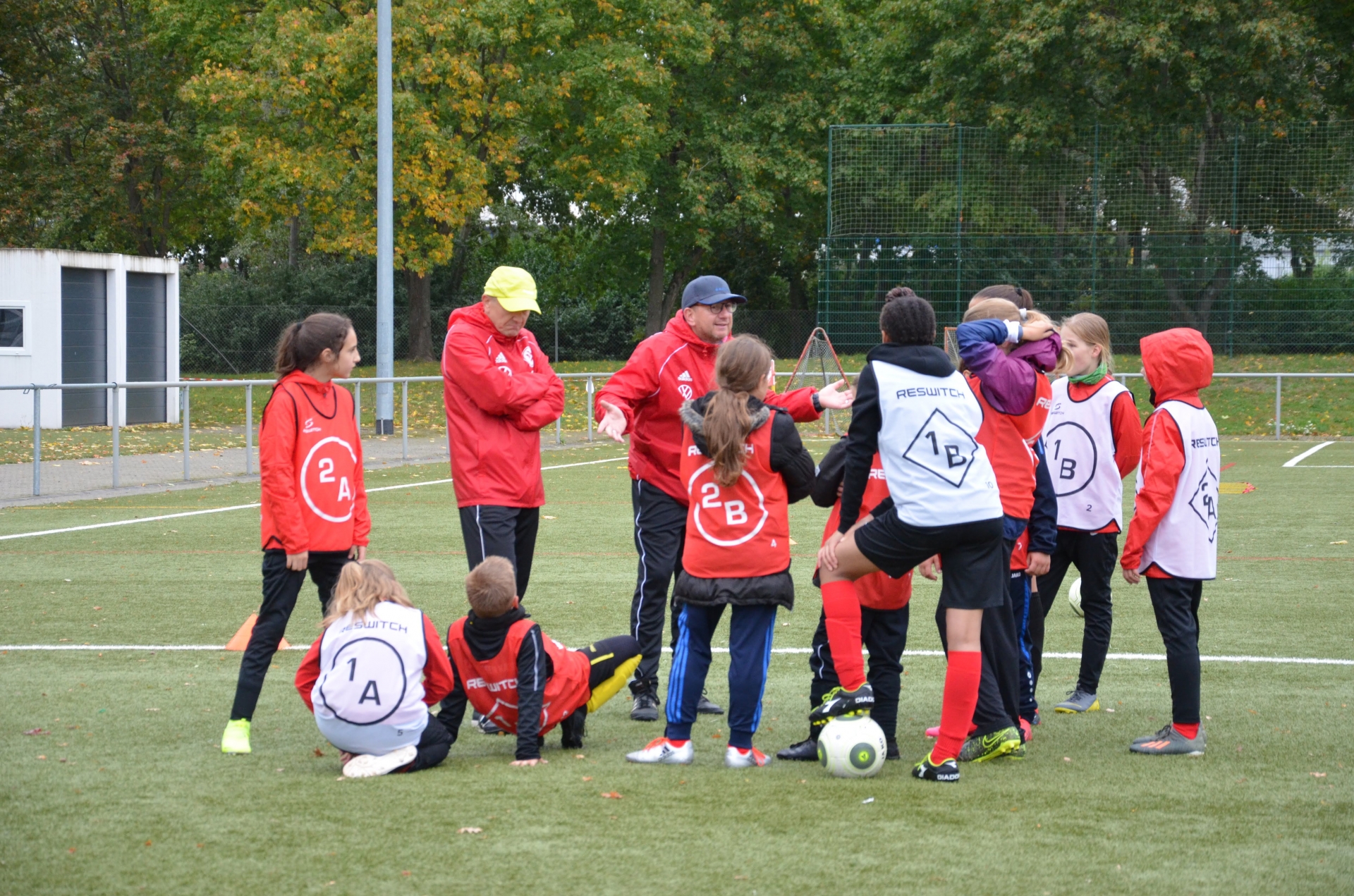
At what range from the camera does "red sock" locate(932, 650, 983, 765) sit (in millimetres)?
4727

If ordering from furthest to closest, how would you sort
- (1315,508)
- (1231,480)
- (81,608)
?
(1231,480), (1315,508), (81,608)

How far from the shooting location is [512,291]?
6098 mm

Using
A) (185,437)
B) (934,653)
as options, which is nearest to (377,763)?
(934,653)

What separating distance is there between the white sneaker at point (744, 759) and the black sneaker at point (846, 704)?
0.82 ft

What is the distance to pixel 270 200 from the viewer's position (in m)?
31.5

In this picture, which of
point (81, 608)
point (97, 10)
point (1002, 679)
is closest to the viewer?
point (1002, 679)

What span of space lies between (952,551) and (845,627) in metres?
0.50

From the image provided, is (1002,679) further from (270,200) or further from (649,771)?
(270,200)

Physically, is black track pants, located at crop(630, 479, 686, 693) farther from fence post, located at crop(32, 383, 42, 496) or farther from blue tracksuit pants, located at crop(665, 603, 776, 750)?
fence post, located at crop(32, 383, 42, 496)

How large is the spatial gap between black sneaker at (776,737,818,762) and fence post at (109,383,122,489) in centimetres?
1175

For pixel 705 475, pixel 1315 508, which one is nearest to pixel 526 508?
pixel 705 475

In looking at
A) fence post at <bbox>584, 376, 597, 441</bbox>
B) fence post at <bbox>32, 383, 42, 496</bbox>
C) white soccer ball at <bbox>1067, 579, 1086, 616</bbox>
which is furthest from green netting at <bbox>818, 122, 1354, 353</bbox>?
white soccer ball at <bbox>1067, 579, 1086, 616</bbox>

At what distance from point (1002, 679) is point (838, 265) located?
73.3 feet

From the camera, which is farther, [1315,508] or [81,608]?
[1315,508]
